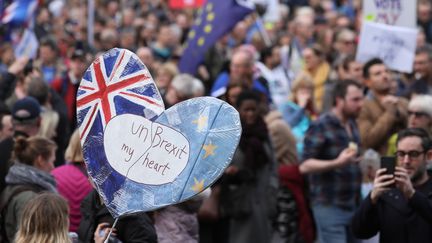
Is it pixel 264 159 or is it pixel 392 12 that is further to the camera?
pixel 392 12

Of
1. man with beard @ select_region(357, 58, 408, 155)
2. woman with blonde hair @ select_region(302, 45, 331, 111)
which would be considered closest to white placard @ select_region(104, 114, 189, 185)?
man with beard @ select_region(357, 58, 408, 155)

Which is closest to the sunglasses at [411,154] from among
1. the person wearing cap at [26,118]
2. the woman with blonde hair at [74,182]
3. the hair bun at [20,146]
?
the woman with blonde hair at [74,182]

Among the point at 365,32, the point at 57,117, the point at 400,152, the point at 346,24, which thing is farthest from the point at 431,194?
the point at 346,24

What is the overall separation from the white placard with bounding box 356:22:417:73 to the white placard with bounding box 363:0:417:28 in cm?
20

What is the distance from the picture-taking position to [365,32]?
491 inches

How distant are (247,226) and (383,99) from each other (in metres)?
2.02

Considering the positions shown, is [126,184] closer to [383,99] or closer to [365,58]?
[383,99]

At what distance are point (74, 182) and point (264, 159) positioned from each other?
6.17 feet

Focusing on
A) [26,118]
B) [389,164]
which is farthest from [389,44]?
[389,164]

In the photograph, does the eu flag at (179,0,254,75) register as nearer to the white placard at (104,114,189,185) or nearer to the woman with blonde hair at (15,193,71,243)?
the woman with blonde hair at (15,193,71,243)

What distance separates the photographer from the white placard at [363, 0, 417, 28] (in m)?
12.6

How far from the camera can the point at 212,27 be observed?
14.0 metres

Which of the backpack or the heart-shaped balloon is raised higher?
the heart-shaped balloon

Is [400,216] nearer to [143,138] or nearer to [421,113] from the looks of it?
A: [143,138]
